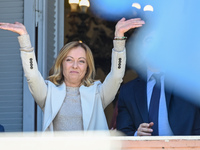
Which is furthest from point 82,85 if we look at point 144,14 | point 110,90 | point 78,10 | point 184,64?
point 78,10

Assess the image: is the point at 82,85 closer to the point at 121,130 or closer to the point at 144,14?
the point at 121,130

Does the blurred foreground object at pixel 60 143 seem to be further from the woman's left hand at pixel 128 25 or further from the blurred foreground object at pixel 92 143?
the woman's left hand at pixel 128 25

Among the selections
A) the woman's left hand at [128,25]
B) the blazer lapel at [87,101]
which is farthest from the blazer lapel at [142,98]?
the woman's left hand at [128,25]

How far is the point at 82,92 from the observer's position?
381 centimetres

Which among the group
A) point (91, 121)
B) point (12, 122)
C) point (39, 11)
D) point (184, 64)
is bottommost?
point (12, 122)

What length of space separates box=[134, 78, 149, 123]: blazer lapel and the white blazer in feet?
0.61

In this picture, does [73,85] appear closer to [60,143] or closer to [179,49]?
[60,143]

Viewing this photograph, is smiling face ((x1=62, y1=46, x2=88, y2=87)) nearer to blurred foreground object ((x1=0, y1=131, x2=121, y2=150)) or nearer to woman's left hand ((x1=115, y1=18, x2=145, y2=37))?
woman's left hand ((x1=115, y1=18, x2=145, y2=37))

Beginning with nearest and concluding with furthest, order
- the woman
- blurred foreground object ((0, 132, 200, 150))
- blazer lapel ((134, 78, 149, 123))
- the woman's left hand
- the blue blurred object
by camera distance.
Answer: blurred foreground object ((0, 132, 200, 150)) < the woman's left hand < the woman < blazer lapel ((134, 78, 149, 123)) < the blue blurred object

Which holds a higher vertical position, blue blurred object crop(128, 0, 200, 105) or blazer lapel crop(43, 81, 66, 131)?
blue blurred object crop(128, 0, 200, 105)

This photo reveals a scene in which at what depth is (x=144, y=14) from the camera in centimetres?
700

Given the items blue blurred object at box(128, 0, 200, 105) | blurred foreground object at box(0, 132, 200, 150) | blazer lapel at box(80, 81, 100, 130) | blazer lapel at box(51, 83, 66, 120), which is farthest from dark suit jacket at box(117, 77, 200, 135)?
blurred foreground object at box(0, 132, 200, 150)

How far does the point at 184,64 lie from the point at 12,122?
5.53ft

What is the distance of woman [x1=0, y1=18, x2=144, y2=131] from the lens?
371 cm
